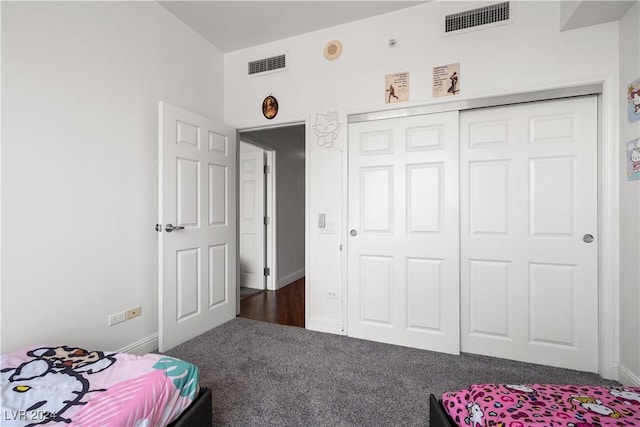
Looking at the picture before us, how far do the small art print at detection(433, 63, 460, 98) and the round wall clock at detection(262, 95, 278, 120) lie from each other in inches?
60.7

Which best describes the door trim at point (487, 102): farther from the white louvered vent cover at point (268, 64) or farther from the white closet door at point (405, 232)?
the white louvered vent cover at point (268, 64)

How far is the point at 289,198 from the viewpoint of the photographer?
4930 mm

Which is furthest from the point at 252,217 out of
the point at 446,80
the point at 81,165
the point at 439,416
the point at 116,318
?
the point at 439,416

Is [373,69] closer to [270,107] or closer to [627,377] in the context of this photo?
[270,107]

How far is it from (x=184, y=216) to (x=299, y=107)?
5.01 feet

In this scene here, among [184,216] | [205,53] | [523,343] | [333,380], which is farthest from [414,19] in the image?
[333,380]

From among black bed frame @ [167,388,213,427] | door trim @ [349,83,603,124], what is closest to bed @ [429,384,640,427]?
black bed frame @ [167,388,213,427]

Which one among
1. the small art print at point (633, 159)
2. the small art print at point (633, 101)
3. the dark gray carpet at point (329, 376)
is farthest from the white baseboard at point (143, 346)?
the small art print at point (633, 101)

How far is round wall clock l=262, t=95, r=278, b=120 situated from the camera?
9.95ft

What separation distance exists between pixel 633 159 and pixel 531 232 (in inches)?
28.7

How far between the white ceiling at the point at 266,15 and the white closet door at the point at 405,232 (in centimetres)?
98

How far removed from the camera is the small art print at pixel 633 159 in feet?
6.01

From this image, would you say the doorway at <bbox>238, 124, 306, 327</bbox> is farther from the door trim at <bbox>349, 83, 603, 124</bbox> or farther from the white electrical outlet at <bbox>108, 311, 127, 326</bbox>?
the white electrical outlet at <bbox>108, 311, 127, 326</bbox>

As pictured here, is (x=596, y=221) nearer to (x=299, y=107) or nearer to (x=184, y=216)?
(x=299, y=107)
